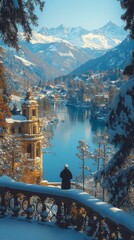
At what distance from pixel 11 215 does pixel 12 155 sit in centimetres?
2065

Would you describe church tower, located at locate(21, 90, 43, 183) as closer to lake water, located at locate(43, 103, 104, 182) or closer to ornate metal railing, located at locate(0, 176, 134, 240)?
lake water, located at locate(43, 103, 104, 182)

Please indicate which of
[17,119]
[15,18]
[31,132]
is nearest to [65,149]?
[31,132]

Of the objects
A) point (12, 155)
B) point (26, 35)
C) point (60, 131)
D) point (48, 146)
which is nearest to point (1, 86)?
point (26, 35)

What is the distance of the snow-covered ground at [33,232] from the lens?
7695mm

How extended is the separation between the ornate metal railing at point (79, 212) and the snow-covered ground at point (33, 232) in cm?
16

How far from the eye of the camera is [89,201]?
23.9 feet

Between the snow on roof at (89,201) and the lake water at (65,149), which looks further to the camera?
the lake water at (65,149)

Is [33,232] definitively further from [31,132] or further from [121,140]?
[31,132]

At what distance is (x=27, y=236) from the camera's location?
7789 millimetres

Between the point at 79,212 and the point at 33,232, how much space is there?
1.14m

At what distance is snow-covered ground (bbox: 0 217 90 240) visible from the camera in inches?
303

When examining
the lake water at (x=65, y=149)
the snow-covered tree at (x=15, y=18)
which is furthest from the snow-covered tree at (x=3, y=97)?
the lake water at (x=65, y=149)

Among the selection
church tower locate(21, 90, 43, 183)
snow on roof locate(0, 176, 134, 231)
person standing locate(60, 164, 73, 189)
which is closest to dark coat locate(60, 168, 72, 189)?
person standing locate(60, 164, 73, 189)

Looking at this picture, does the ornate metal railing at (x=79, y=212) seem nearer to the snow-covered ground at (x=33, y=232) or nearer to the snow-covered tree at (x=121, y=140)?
the snow-covered ground at (x=33, y=232)
